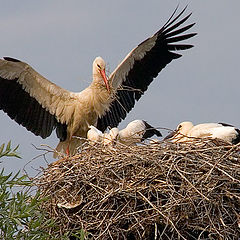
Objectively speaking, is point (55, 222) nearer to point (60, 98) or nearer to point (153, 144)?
point (153, 144)

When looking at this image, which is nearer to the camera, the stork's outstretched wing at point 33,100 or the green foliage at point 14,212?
the green foliage at point 14,212

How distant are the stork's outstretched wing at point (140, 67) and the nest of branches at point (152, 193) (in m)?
3.13

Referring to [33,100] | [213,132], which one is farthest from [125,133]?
[33,100]

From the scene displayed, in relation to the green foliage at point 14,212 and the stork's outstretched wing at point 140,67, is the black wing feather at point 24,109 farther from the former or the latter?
the green foliage at point 14,212

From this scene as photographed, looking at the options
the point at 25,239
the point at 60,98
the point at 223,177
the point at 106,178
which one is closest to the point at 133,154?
the point at 106,178

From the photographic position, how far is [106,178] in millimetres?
7379

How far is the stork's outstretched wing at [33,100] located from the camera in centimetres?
1039

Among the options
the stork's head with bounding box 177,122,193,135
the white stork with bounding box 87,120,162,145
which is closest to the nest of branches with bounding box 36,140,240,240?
the white stork with bounding box 87,120,162,145

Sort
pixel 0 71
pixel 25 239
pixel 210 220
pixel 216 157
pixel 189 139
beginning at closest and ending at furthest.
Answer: pixel 25 239 → pixel 210 220 → pixel 216 157 → pixel 189 139 → pixel 0 71

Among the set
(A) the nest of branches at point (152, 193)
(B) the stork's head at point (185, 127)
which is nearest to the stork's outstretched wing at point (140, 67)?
(B) the stork's head at point (185, 127)

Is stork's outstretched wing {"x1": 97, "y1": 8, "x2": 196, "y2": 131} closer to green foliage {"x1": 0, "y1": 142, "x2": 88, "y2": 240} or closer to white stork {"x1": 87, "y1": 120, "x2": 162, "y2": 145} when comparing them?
white stork {"x1": 87, "y1": 120, "x2": 162, "y2": 145}

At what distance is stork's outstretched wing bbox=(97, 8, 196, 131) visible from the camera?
10727 mm

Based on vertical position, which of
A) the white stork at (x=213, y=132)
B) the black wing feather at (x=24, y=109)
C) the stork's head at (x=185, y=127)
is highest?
the white stork at (x=213, y=132)

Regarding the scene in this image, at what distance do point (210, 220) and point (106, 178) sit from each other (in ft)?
3.38
